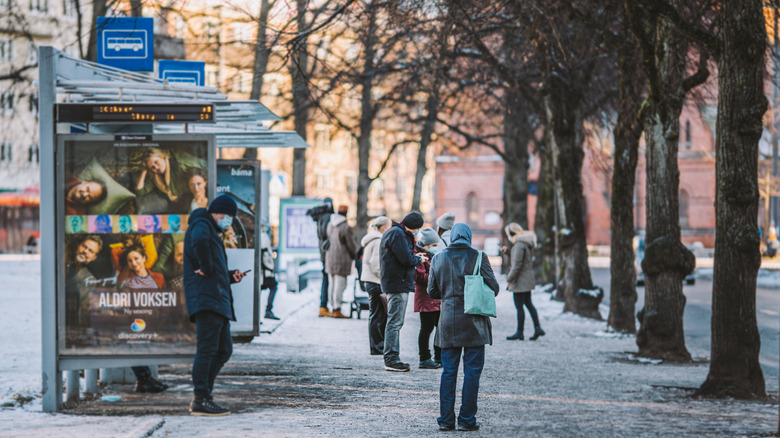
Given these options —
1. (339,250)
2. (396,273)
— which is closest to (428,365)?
(396,273)

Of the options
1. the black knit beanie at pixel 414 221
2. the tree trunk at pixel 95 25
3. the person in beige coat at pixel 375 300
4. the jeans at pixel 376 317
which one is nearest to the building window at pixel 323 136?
the tree trunk at pixel 95 25

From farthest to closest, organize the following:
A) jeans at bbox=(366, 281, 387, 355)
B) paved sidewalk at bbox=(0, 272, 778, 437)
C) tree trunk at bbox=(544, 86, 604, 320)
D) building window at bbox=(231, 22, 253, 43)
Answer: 1. tree trunk at bbox=(544, 86, 604, 320)
2. building window at bbox=(231, 22, 253, 43)
3. jeans at bbox=(366, 281, 387, 355)
4. paved sidewalk at bbox=(0, 272, 778, 437)

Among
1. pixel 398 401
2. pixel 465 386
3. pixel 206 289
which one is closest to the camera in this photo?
pixel 465 386

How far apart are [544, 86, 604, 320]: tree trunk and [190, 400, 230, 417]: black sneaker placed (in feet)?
43.2

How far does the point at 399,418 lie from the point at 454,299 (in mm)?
1147

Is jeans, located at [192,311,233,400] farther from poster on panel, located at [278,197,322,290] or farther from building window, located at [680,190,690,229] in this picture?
building window, located at [680,190,690,229]

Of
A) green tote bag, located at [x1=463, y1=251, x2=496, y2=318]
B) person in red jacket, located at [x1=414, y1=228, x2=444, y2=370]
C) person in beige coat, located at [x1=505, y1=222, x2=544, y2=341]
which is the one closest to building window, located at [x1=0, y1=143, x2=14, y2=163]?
person in beige coat, located at [x1=505, y1=222, x2=544, y2=341]

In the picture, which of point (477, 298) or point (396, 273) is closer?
point (477, 298)

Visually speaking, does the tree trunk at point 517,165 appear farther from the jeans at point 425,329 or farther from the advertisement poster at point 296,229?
the jeans at point 425,329

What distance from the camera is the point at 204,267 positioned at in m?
9.10

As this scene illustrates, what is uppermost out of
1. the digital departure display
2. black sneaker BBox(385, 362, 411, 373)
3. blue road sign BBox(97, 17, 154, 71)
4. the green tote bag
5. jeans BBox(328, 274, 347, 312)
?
blue road sign BBox(97, 17, 154, 71)

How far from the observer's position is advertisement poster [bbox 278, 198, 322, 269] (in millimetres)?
27031

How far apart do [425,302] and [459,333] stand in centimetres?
353

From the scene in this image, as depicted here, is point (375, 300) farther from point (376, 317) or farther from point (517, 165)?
point (517, 165)
